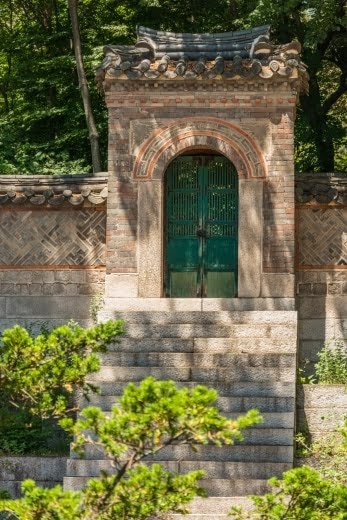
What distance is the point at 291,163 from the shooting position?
767 inches

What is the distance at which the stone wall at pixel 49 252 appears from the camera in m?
20.5

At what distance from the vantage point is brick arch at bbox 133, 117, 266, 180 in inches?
770

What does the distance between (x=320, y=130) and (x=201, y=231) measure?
560cm

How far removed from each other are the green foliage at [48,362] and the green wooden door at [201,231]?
7673 millimetres

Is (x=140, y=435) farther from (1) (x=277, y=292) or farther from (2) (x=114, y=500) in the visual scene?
(1) (x=277, y=292)

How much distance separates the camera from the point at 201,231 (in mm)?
20047

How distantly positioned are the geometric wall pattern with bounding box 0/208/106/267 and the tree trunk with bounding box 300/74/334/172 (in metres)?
5.89

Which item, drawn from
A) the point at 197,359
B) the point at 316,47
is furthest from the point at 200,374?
the point at 316,47

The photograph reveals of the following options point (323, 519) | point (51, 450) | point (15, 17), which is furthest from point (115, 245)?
point (15, 17)

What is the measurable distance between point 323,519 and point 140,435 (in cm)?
218

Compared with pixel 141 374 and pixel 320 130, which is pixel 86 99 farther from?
pixel 141 374

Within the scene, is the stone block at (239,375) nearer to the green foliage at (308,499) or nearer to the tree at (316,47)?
the green foliage at (308,499)

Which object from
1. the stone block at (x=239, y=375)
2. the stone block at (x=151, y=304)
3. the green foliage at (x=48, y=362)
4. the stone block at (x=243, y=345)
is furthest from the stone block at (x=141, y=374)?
the green foliage at (x=48, y=362)

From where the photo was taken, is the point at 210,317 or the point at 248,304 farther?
the point at 248,304
